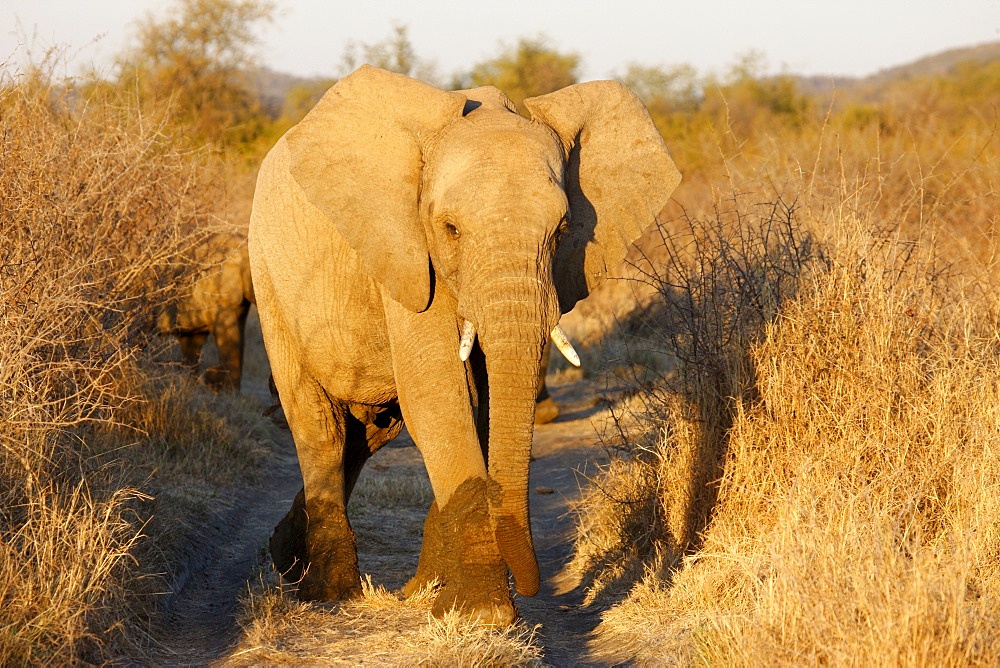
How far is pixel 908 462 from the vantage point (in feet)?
18.6

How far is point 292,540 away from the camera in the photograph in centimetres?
656

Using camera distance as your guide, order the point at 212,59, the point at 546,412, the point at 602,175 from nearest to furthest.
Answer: the point at 602,175 < the point at 546,412 < the point at 212,59

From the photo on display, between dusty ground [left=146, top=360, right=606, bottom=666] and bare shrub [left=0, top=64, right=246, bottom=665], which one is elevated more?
bare shrub [left=0, top=64, right=246, bottom=665]

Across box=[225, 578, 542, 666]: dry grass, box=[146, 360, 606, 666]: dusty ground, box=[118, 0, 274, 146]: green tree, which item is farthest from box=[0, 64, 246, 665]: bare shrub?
box=[118, 0, 274, 146]: green tree

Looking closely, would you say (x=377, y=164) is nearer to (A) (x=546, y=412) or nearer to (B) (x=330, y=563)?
(B) (x=330, y=563)

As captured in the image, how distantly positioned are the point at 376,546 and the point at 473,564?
2.51 m

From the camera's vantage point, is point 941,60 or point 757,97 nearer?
point 757,97

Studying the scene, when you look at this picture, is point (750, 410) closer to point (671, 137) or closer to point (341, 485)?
point (341, 485)

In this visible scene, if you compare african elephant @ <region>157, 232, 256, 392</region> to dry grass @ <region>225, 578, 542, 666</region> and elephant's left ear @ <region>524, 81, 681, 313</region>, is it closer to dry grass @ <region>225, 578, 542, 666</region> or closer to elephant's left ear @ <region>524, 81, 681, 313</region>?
dry grass @ <region>225, 578, 542, 666</region>

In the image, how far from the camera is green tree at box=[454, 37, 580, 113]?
34156 millimetres

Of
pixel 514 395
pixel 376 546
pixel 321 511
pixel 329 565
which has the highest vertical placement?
pixel 514 395

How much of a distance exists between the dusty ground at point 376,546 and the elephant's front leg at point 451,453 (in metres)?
0.43

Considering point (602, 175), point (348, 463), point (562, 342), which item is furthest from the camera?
point (348, 463)

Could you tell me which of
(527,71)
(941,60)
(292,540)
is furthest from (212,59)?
(941,60)
